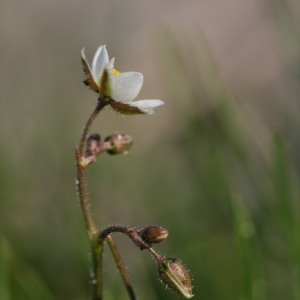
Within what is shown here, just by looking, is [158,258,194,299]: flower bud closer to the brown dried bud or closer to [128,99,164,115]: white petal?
the brown dried bud

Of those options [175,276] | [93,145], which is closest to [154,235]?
[175,276]

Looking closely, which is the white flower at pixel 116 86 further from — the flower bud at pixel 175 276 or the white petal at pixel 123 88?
the flower bud at pixel 175 276

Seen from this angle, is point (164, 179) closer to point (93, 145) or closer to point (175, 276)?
point (93, 145)

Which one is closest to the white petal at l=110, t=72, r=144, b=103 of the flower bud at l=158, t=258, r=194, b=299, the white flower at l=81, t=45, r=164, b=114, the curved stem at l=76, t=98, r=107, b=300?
the white flower at l=81, t=45, r=164, b=114

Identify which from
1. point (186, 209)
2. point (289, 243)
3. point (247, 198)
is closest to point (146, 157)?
point (186, 209)

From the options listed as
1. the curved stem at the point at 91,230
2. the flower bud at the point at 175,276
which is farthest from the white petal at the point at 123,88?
the flower bud at the point at 175,276

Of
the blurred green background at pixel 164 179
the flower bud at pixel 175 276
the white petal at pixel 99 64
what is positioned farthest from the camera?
the blurred green background at pixel 164 179
